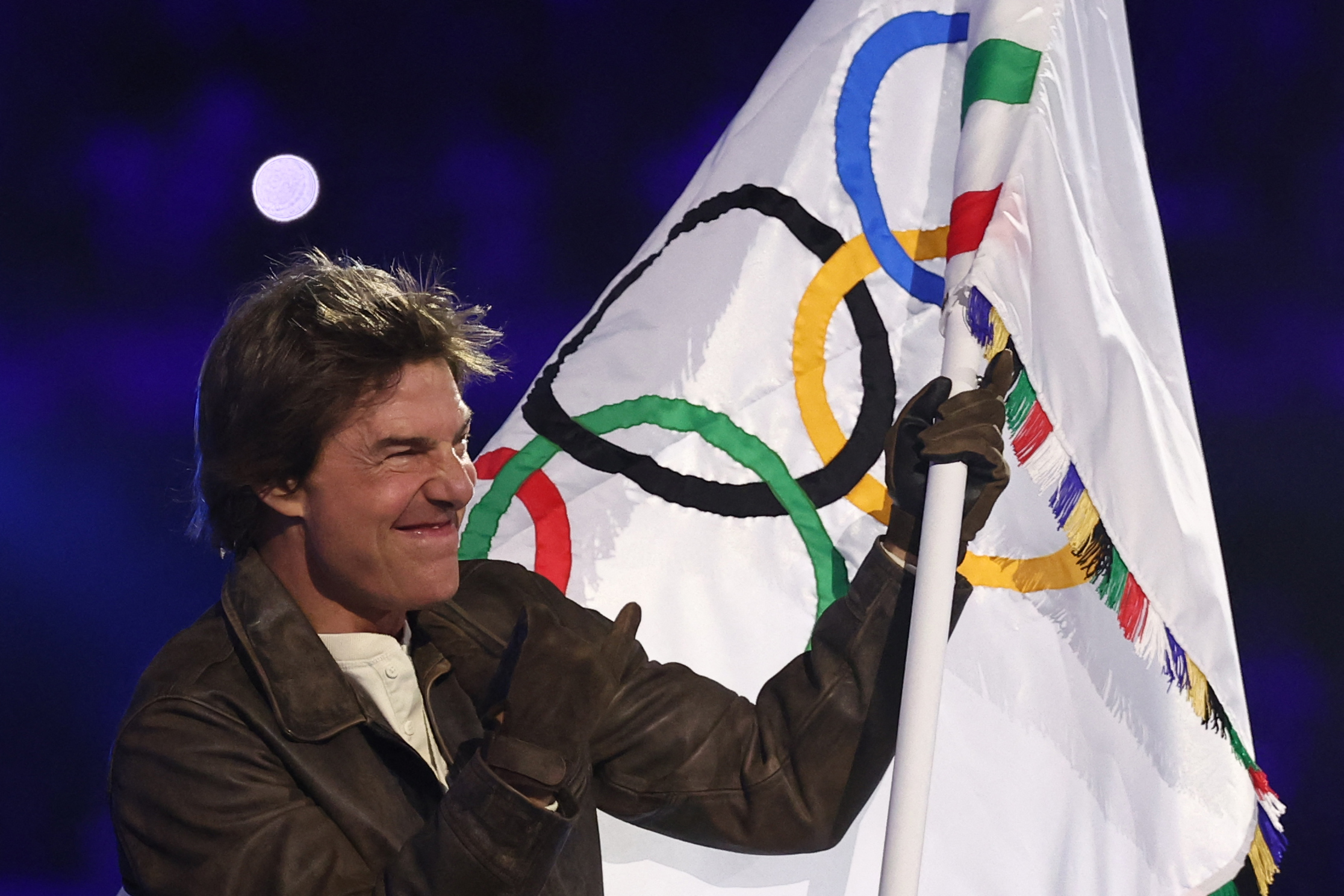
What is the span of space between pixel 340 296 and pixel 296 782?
47 centimetres

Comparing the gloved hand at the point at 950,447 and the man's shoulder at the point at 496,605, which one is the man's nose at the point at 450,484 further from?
the gloved hand at the point at 950,447

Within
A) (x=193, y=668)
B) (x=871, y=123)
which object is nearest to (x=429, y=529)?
(x=193, y=668)

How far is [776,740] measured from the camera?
1.30 metres

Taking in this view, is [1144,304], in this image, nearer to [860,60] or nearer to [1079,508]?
[1079,508]

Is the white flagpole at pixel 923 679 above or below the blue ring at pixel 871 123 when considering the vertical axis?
below

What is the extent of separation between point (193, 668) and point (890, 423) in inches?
34.2

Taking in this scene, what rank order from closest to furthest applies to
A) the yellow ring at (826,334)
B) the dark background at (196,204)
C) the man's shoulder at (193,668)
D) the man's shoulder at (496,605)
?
the man's shoulder at (193,668) → the man's shoulder at (496,605) → the yellow ring at (826,334) → the dark background at (196,204)

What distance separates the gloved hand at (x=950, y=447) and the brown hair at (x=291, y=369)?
1.54ft

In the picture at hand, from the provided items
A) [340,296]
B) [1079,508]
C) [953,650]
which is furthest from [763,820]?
[340,296]

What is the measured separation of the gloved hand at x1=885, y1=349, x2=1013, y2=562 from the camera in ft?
3.60

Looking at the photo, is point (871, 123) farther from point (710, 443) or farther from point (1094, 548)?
point (1094, 548)

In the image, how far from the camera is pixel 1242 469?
2.29 metres

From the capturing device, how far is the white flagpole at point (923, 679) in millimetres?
1008

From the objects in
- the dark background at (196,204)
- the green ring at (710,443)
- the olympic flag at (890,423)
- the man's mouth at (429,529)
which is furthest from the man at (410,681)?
the dark background at (196,204)
